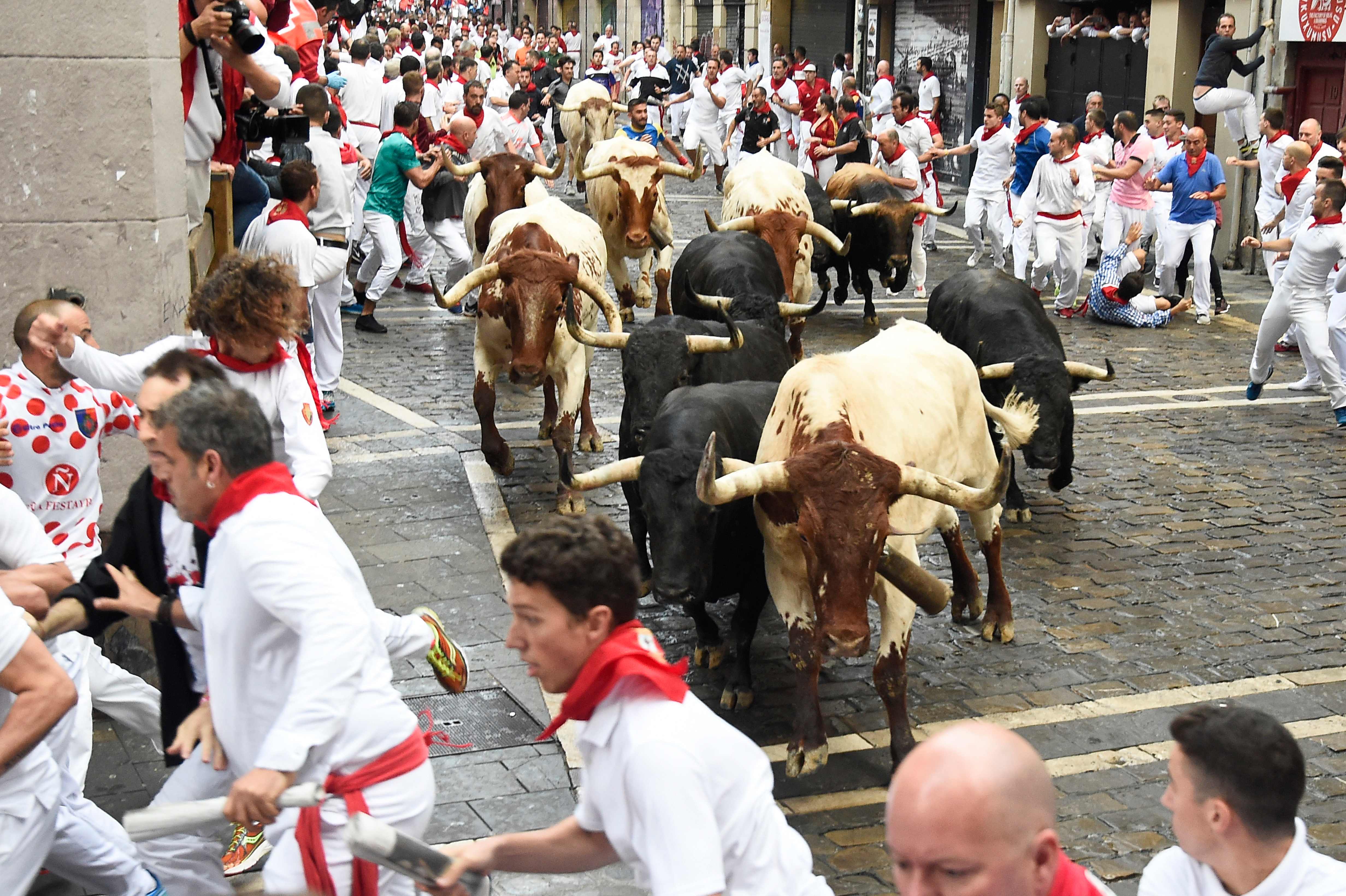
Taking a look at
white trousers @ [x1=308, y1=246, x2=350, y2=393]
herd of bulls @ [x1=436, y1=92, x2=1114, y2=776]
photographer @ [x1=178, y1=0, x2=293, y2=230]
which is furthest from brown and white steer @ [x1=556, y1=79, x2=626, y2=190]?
photographer @ [x1=178, y1=0, x2=293, y2=230]

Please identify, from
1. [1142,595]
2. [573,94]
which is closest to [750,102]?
[573,94]

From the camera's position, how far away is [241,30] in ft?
23.6

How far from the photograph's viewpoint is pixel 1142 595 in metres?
8.32

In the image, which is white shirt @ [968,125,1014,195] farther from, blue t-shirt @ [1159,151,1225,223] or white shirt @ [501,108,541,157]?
white shirt @ [501,108,541,157]

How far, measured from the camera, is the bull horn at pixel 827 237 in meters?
13.4

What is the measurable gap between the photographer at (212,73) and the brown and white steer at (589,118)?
12.0m

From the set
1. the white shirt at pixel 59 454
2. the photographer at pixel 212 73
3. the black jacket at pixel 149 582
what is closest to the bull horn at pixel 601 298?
the photographer at pixel 212 73

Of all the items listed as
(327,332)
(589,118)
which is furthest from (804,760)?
(589,118)

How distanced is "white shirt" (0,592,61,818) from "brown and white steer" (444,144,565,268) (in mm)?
9737

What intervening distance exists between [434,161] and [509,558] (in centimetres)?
1313

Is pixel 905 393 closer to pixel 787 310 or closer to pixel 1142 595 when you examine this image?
pixel 1142 595

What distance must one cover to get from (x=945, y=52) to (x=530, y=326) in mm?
20803

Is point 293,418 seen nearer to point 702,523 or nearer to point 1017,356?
point 702,523

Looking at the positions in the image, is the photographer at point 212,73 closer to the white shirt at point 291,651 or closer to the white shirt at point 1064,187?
the white shirt at point 291,651
